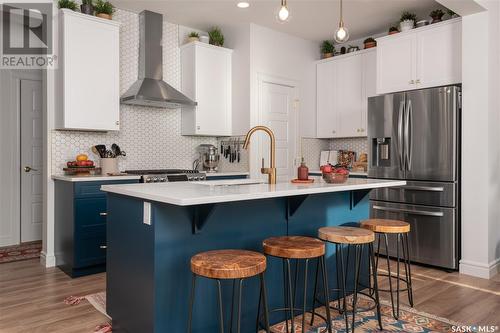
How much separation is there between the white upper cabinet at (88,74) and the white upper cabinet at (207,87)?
3.23 ft

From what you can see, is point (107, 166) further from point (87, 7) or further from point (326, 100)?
point (326, 100)

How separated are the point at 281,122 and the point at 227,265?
12.7 ft

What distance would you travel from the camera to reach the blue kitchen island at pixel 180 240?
2104mm

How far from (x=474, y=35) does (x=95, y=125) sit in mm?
3825

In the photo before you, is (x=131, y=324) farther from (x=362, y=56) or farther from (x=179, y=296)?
(x=362, y=56)

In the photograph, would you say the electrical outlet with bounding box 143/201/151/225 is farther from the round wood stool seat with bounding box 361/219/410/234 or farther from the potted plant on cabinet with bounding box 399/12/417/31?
the potted plant on cabinet with bounding box 399/12/417/31

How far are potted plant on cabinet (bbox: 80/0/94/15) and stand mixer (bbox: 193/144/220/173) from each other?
203cm

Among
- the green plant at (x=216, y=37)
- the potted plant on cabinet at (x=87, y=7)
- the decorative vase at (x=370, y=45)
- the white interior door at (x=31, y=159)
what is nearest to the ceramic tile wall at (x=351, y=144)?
the decorative vase at (x=370, y=45)

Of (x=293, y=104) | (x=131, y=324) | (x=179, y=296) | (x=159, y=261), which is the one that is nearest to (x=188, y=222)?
(x=159, y=261)

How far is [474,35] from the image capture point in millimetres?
3750

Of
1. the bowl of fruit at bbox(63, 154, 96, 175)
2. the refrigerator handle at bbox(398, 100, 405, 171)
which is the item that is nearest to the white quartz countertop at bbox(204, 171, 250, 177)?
the bowl of fruit at bbox(63, 154, 96, 175)

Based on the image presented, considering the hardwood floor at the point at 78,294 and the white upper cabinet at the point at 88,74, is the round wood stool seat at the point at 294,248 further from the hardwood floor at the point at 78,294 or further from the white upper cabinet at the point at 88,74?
the white upper cabinet at the point at 88,74

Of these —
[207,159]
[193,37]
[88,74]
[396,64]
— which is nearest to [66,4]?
[88,74]

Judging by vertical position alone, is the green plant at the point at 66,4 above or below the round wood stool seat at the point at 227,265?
above
